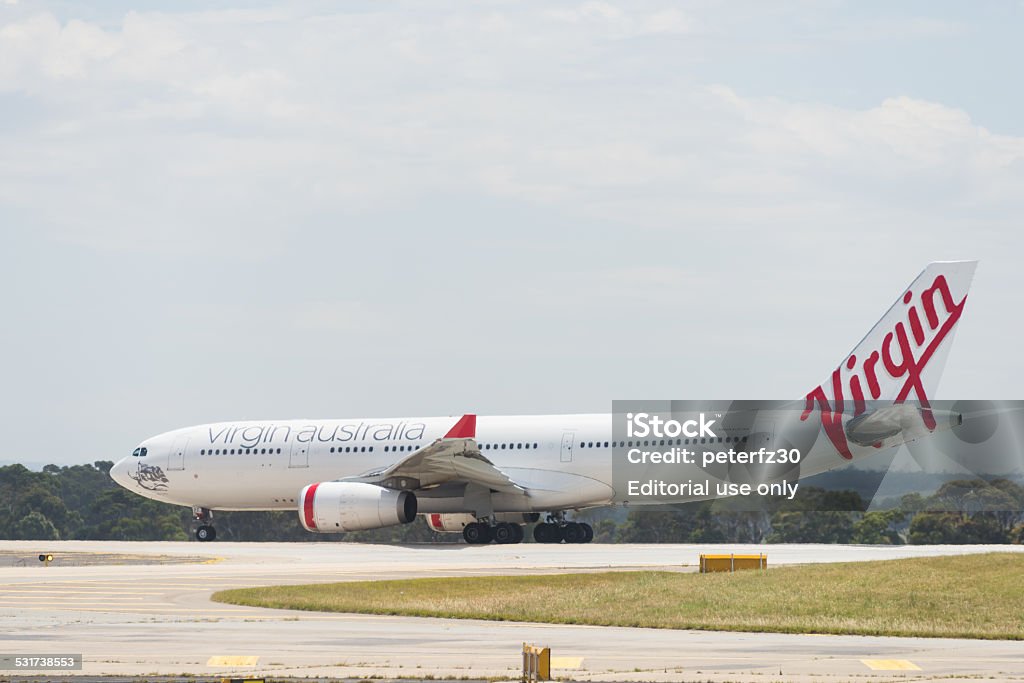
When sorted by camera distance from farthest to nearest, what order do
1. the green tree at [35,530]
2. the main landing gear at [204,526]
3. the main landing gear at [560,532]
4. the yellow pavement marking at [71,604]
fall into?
the green tree at [35,530]
the main landing gear at [204,526]
the main landing gear at [560,532]
the yellow pavement marking at [71,604]

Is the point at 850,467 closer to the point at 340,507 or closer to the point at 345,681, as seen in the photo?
the point at 340,507

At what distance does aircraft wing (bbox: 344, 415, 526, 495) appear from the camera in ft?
140

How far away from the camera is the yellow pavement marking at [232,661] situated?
16.9m

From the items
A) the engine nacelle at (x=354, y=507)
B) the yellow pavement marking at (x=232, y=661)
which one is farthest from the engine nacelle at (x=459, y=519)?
the yellow pavement marking at (x=232, y=661)

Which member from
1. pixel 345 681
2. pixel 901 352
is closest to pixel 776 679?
pixel 345 681

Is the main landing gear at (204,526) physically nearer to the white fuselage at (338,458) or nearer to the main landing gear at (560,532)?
the white fuselage at (338,458)

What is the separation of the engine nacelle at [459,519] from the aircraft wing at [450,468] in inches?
→ 58.0

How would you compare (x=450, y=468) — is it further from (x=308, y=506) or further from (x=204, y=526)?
(x=204, y=526)

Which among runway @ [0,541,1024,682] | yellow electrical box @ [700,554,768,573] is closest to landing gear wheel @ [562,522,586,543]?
runway @ [0,541,1024,682]

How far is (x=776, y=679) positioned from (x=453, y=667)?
3.52m

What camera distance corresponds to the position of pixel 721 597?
81.9 ft

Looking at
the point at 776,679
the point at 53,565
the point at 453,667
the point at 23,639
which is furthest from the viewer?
the point at 53,565

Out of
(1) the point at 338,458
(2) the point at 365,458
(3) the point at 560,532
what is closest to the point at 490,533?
(3) the point at 560,532

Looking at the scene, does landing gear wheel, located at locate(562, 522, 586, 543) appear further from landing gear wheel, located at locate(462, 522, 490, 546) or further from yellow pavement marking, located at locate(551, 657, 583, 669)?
yellow pavement marking, located at locate(551, 657, 583, 669)
